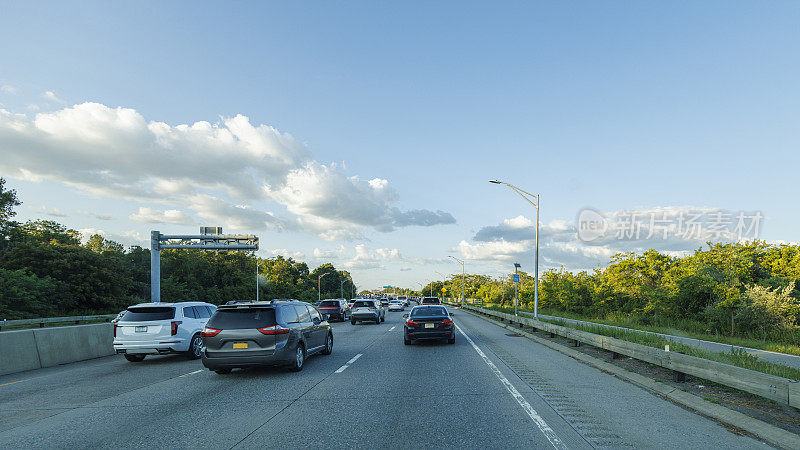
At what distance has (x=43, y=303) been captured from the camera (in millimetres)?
38344

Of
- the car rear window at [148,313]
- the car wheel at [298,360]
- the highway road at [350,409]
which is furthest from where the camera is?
the car rear window at [148,313]

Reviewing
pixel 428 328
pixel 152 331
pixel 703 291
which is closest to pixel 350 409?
pixel 152 331

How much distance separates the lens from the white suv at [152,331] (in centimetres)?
1239

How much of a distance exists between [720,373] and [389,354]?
28.8ft

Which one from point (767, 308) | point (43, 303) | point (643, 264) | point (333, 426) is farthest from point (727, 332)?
point (43, 303)

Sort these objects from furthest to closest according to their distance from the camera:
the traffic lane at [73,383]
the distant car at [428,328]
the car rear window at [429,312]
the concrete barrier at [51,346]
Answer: the car rear window at [429,312] < the distant car at [428,328] < the concrete barrier at [51,346] < the traffic lane at [73,383]

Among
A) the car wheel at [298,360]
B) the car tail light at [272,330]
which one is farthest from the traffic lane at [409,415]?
the car tail light at [272,330]

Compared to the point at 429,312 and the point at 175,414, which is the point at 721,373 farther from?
the point at 429,312

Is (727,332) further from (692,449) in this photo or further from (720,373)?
(692,449)

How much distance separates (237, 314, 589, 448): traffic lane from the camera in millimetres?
5465

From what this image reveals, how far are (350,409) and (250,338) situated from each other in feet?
13.1

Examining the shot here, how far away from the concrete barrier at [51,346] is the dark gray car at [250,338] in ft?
17.9

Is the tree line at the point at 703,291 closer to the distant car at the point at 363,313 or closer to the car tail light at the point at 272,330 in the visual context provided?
the distant car at the point at 363,313

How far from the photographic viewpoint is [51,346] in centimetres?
1273
